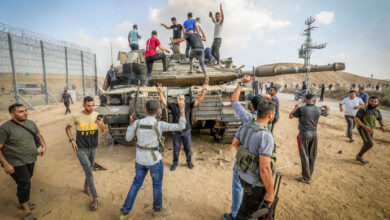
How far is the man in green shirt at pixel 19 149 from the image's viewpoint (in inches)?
105

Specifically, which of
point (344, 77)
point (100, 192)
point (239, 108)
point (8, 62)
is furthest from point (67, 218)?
point (344, 77)

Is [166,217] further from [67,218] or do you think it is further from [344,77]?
[344,77]

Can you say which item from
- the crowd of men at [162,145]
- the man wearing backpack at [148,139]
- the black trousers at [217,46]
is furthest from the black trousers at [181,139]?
the black trousers at [217,46]

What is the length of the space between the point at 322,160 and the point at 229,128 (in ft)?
8.87

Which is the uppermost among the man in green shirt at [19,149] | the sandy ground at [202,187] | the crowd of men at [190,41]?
the crowd of men at [190,41]

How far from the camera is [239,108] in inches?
103

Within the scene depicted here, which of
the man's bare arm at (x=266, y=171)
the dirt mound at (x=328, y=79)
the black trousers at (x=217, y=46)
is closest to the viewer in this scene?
the man's bare arm at (x=266, y=171)

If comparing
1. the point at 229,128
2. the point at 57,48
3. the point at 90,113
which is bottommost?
the point at 229,128

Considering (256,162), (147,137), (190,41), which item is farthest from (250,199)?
(190,41)

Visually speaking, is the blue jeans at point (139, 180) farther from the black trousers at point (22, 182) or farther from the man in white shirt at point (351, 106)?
the man in white shirt at point (351, 106)

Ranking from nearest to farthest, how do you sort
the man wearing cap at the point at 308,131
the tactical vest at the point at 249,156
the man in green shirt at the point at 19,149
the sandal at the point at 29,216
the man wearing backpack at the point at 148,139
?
the tactical vest at the point at 249,156
the man wearing backpack at the point at 148,139
the man in green shirt at the point at 19,149
the sandal at the point at 29,216
the man wearing cap at the point at 308,131

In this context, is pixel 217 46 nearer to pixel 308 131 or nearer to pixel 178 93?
pixel 178 93

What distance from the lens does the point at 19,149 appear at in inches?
109

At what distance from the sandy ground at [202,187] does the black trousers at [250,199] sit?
1.04 metres
